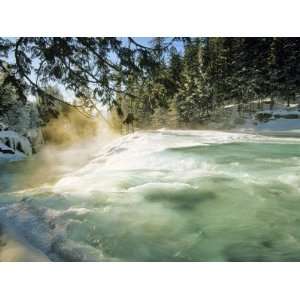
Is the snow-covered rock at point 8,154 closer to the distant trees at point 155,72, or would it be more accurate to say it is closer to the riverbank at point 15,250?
the distant trees at point 155,72

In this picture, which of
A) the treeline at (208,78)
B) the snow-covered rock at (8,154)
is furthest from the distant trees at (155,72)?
the snow-covered rock at (8,154)

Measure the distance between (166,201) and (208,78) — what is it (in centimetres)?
90

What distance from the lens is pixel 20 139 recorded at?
9.12 ft

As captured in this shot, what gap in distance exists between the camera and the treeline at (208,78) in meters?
2.69

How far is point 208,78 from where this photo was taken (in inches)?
111

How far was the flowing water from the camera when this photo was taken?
2.46 m

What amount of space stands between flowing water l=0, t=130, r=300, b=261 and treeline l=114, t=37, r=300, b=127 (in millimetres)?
180

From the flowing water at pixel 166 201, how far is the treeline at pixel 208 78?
7.1 inches

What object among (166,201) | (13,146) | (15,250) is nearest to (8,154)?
(13,146)

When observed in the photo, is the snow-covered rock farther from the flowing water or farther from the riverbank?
the riverbank

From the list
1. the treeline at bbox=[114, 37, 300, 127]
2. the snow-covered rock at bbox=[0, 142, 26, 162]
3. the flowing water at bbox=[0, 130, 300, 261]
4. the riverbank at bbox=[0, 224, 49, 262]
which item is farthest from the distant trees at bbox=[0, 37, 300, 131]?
the riverbank at bbox=[0, 224, 49, 262]
